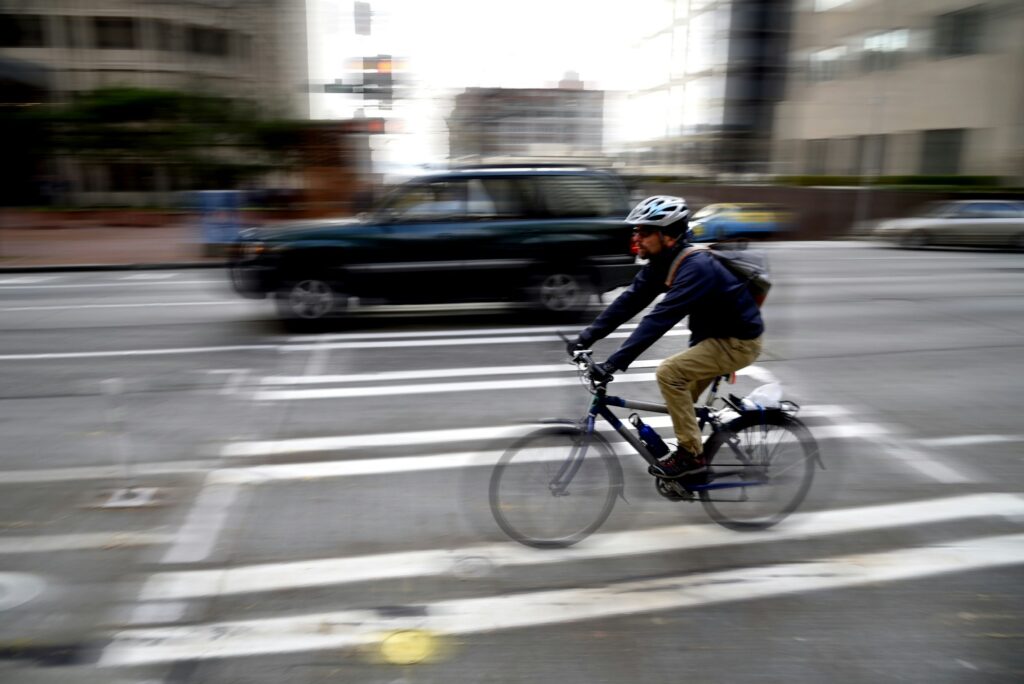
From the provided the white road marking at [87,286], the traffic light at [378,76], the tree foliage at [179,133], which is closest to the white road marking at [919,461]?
the white road marking at [87,286]

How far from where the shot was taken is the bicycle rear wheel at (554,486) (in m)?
4.26

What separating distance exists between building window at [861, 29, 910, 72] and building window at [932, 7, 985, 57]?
6.37 ft

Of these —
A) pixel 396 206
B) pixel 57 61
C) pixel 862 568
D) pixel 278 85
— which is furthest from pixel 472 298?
pixel 57 61

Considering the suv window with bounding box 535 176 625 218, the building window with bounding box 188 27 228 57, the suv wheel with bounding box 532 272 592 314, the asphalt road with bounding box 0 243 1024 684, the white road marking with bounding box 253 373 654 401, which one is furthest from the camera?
the building window with bounding box 188 27 228 57

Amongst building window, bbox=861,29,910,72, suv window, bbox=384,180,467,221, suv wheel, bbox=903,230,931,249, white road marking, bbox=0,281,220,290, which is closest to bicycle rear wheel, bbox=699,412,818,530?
suv window, bbox=384,180,467,221

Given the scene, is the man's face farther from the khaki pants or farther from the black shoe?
the black shoe

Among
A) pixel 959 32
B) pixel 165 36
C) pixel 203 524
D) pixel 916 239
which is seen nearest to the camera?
pixel 203 524

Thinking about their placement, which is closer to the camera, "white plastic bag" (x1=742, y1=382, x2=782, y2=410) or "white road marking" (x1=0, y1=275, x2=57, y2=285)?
"white plastic bag" (x1=742, y1=382, x2=782, y2=410)

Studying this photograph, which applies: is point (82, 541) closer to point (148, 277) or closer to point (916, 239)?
point (148, 277)

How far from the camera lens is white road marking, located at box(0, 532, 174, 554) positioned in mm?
4434

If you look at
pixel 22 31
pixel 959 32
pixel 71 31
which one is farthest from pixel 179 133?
pixel 959 32

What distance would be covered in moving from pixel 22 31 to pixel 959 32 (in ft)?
140

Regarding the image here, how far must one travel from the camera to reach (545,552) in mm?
4375

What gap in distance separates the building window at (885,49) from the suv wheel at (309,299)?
34234 mm
